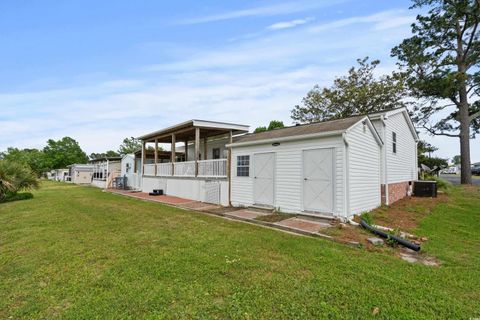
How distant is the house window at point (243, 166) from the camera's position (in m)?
9.97

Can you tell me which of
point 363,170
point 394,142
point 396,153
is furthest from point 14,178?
point 396,153

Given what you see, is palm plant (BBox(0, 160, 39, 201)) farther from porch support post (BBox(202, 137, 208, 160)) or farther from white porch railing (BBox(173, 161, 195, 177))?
porch support post (BBox(202, 137, 208, 160))

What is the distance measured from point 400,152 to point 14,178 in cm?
2034

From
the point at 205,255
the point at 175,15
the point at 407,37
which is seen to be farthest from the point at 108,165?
the point at 407,37

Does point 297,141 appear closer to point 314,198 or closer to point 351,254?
point 314,198

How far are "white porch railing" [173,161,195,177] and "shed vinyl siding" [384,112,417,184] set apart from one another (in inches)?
366

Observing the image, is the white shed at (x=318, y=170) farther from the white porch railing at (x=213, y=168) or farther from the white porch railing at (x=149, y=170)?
the white porch railing at (x=149, y=170)

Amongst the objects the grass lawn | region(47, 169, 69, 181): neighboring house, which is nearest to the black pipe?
the grass lawn

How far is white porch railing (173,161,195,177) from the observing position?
13.5m

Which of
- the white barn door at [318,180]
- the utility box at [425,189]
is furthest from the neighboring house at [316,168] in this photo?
the utility box at [425,189]

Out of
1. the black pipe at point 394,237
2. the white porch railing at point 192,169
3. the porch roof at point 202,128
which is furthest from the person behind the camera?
the porch roof at point 202,128

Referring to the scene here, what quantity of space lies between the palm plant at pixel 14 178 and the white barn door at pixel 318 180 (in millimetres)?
15542

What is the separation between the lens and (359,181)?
7.97 metres

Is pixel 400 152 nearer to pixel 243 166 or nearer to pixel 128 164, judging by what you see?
pixel 243 166
